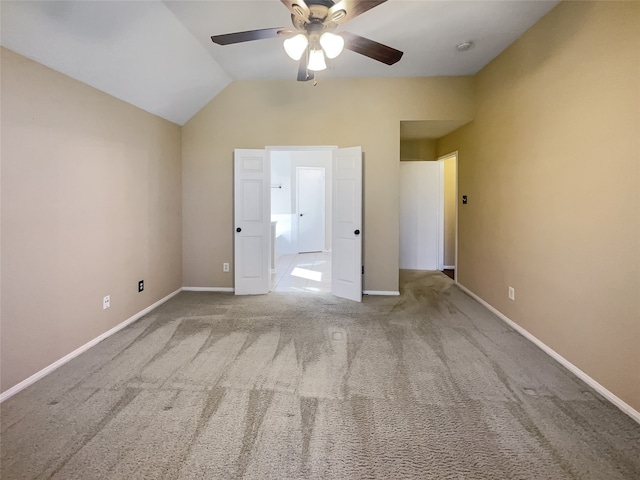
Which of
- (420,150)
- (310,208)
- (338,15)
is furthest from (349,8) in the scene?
(310,208)

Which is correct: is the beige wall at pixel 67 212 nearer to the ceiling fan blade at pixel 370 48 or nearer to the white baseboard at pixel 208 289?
the white baseboard at pixel 208 289

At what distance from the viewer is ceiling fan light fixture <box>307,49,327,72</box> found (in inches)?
79.7

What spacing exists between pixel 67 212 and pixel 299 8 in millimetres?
2261

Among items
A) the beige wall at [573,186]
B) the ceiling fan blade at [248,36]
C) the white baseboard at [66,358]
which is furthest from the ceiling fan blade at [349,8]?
the white baseboard at [66,358]

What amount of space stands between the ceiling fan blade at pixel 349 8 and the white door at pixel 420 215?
13.4 ft

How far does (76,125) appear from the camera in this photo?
248 centimetres

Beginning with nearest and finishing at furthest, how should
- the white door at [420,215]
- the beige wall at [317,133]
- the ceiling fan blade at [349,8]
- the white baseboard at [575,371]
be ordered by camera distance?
the ceiling fan blade at [349,8] < the white baseboard at [575,371] < the beige wall at [317,133] < the white door at [420,215]

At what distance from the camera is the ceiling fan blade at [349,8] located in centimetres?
166

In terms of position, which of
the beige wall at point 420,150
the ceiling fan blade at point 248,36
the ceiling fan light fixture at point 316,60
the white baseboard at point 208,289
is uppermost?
the beige wall at point 420,150

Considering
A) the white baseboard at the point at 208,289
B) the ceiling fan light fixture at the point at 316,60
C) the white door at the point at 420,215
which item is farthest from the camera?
the white door at the point at 420,215

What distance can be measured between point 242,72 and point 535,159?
3369 mm

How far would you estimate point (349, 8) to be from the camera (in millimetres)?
1726

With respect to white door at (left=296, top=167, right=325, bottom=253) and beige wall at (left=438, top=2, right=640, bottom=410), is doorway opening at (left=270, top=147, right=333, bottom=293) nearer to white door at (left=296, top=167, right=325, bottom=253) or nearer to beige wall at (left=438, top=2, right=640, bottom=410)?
white door at (left=296, top=167, right=325, bottom=253)

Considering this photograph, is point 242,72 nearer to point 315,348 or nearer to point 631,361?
point 315,348
